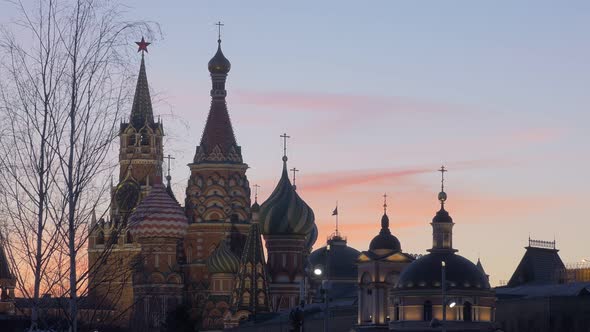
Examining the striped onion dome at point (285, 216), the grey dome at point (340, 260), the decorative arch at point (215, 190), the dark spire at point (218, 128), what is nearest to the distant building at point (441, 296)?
the grey dome at point (340, 260)

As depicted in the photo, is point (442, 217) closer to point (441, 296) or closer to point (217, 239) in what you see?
point (441, 296)

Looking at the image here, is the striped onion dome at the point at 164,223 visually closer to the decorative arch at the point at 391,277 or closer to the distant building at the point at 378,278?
the distant building at the point at 378,278

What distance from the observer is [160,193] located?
16638 centimetres

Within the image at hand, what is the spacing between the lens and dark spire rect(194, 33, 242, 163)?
6535 inches

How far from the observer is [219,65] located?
16812cm

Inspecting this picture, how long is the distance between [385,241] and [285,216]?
144 feet

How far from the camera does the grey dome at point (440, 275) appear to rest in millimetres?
92438

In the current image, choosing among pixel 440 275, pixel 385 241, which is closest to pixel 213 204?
pixel 385 241

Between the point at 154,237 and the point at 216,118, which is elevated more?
the point at 216,118

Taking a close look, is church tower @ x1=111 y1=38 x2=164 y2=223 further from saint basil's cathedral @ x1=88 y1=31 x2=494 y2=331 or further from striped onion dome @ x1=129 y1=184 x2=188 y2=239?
striped onion dome @ x1=129 y1=184 x2=188 y2=239

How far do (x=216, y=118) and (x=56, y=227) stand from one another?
142443 mm

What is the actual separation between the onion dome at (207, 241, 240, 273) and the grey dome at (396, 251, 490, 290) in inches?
2528

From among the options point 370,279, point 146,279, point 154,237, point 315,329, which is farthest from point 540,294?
point 154,237

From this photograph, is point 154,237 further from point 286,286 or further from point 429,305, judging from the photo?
point 429,305
